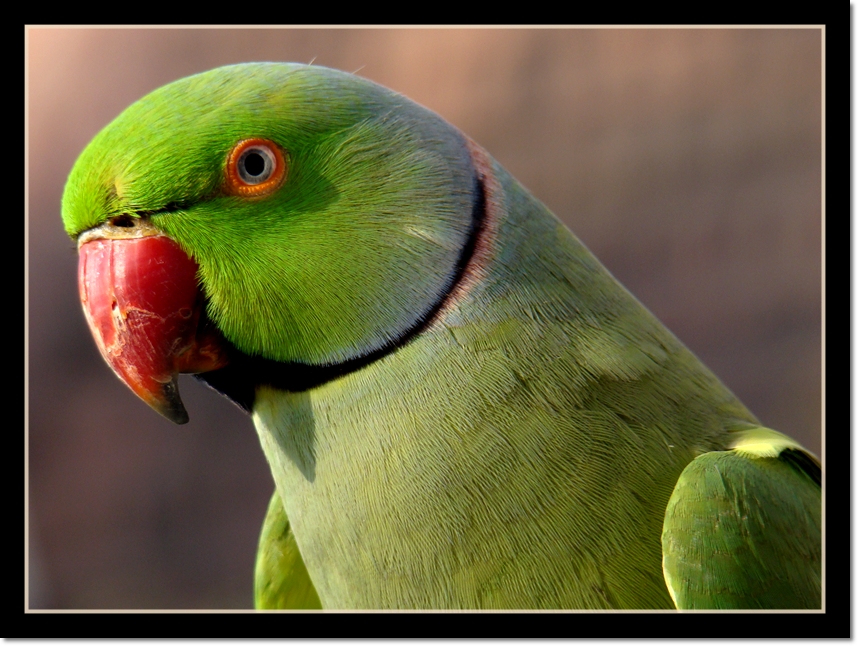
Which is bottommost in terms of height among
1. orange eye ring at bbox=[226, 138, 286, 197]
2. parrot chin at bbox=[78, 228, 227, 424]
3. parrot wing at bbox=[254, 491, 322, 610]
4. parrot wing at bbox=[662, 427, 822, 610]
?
parrot wing at bbox=[254, 491, 322, 610]

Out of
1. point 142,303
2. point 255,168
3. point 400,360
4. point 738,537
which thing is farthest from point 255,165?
point 738,537

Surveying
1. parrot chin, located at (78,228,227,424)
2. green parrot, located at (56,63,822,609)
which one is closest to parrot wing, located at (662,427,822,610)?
green parrot, located at (56,63,822,609)

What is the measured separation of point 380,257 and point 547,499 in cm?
47

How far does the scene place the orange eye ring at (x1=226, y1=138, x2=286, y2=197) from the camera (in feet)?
3.97

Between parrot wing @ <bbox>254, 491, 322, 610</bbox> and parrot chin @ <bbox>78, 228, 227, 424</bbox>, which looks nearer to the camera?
parrot chin @ <bbox>78, 228, 227, 424</bbox>

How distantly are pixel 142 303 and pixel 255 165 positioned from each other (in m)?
0.28

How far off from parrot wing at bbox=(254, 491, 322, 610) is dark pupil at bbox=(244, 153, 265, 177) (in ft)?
2.71

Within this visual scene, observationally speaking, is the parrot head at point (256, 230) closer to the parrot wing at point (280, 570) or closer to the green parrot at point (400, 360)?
the green parrot at point (400, 360)

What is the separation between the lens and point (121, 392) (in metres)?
4.50

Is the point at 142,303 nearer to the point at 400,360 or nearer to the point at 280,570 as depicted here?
the point at 400,360

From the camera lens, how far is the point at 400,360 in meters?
1.26

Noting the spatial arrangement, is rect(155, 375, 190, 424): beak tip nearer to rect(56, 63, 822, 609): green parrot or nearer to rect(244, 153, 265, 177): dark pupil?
rect(56, 63, 822, 609): green parrot
